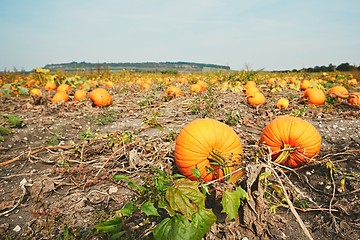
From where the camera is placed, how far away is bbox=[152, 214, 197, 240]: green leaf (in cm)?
140

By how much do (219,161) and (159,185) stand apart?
0.84 m

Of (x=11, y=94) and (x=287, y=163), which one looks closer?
(x=287, y=163)

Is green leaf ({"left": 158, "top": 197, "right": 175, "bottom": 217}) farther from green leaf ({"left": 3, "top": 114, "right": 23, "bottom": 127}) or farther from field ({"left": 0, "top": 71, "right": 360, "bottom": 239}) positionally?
green leaf ({"left": 3, "top": 114, "right": 23, "bottom": 127})

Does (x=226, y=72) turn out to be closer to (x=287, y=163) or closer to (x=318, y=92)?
(x=318, y=92)

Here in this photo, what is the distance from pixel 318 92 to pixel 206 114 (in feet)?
9.48

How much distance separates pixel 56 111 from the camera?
5746 millimetres

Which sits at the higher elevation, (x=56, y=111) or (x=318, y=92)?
(x=318, y=92)

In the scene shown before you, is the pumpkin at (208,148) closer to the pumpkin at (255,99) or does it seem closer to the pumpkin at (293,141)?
the pumpkin at (293,141)

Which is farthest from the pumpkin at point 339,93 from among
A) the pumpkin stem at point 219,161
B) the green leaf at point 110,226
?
the green leaf at point 110,226

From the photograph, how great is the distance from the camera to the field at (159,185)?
5.44ft

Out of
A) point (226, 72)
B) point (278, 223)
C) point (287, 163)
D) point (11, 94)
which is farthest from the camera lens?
point (226, 72)

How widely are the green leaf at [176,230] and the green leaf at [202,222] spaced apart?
0.03 metres

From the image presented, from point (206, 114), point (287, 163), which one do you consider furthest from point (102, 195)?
point (206, 114)

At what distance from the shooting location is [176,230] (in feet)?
4.63
